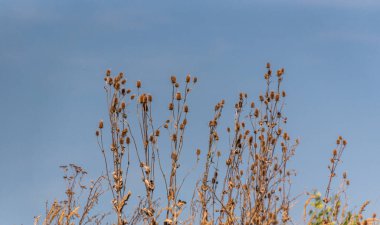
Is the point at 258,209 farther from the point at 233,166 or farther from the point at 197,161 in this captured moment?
the point at 197,161

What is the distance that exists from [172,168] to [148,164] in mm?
183

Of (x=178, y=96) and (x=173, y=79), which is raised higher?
(x=173, y=79)

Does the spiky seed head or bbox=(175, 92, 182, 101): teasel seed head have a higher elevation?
the spiky seed head

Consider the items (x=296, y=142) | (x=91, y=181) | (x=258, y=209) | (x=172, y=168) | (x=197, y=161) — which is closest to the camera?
(x=172, y=168)

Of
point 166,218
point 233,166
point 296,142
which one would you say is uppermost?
point 296,142

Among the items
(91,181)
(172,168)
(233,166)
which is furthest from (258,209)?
(91,181)

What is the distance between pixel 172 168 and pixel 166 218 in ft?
1.35

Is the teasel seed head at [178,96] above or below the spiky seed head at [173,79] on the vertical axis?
below

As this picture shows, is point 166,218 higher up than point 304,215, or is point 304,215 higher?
point 304,215

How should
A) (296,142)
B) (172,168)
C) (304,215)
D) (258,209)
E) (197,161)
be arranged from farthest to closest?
(304,215)
(296,142)
(258,209)
(197,161)
(172,168)

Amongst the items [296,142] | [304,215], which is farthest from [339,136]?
[304,215]

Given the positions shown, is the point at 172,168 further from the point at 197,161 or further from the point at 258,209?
the point at 258,209

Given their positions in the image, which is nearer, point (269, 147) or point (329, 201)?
point (269, 147)

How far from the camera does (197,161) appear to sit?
4.77 metres
